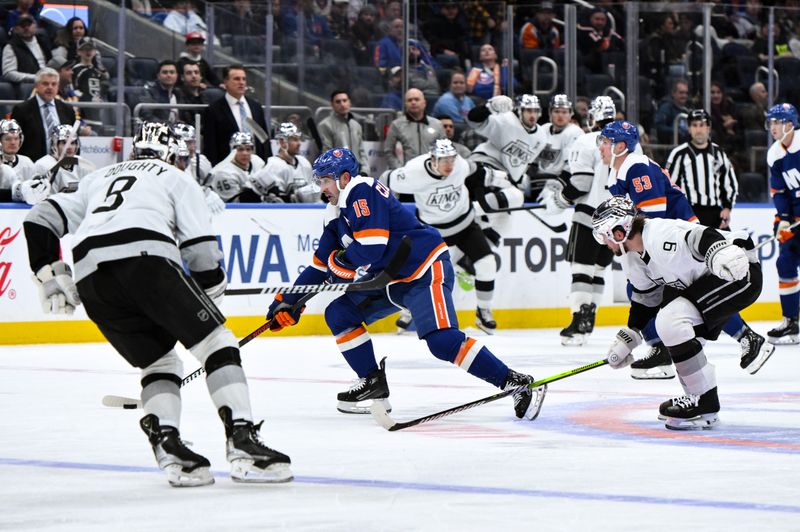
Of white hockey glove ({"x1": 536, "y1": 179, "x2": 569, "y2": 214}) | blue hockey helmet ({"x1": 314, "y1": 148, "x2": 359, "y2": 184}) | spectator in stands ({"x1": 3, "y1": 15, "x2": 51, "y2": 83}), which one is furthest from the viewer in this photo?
spectator in stands ({"x1": 3, "y1": 15, "x2": 51, "y2": 83})

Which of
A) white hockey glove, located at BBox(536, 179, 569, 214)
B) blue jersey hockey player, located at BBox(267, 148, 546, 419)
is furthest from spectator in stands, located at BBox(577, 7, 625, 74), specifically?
blue jersey hockey player, located at BBox(267, 148, 546, 419)

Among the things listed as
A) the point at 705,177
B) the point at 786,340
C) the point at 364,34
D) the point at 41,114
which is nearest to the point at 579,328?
the point at 705,177

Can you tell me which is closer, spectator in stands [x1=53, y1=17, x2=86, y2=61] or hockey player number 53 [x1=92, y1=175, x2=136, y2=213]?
hockey player number 53 [x1=92, y1=175, x2=136, y2=213]

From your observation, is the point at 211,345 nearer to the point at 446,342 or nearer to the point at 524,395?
the point at 446,342

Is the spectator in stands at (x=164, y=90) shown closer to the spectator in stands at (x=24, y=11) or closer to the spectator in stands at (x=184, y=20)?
the spectator in stands at (x=184, y=20)

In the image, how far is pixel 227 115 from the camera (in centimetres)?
1068

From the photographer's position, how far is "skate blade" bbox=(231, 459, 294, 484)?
14.1 ft

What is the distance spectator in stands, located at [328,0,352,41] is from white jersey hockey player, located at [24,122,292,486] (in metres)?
6.86

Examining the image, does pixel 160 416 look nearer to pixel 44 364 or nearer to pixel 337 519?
pixel 337 519

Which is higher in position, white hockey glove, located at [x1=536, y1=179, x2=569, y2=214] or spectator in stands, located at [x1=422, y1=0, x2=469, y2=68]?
spectator in stands, located at [x1=422, y1=0, x2=469, y2=68]

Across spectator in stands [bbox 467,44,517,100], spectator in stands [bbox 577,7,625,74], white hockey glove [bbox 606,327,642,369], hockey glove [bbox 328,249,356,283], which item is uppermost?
spectator in stands [bbox 577,7,625,74]

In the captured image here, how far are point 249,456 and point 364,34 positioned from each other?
750 centimetres

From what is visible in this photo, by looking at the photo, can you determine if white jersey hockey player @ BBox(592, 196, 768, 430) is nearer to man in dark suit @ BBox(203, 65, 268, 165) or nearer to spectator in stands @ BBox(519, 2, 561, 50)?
man in dark suit @ BBox(203, 65, 268, 165)

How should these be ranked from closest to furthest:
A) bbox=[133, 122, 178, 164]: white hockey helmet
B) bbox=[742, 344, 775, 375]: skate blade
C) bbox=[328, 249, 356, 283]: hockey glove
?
bbox=[133, 122, 178, 164]: white hockey helmet < bbox=[328, 249, 356, 283]: hockey glove < bbox=[742, 344, 775, 375]: skate blade
